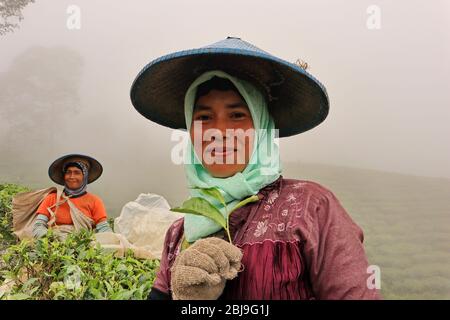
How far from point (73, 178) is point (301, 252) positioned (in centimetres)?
324

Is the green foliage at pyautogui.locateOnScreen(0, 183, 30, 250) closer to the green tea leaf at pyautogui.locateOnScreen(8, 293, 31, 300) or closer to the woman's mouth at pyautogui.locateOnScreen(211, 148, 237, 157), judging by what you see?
the green tea leaf at pyautogui.locateOnScreen(8, 293, 31, 300)

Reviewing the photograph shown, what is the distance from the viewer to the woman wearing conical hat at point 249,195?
3.33 ft

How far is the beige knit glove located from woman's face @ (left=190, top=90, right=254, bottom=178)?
0.33 metres

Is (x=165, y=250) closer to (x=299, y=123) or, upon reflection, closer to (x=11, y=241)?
(x=299, y=123)

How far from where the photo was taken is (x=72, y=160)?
13.0 ft

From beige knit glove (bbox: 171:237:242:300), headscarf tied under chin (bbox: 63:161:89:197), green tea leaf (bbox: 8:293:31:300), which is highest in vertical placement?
beige knit glove (bbox: 171:237:242:300)

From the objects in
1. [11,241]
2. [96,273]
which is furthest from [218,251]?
[11,241]

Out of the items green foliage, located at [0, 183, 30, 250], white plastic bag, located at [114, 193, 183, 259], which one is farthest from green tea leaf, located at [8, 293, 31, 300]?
green foliage, located at [0, 183, 30, 250]

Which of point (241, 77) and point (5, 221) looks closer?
point (241, 77)

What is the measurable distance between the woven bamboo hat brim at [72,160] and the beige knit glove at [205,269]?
10.8ft

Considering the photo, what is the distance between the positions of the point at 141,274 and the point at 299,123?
1380mm

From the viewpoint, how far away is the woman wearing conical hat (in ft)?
3.33

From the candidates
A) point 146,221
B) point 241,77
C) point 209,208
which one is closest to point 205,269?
point 209,208

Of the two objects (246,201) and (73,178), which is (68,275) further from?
(73,178)
